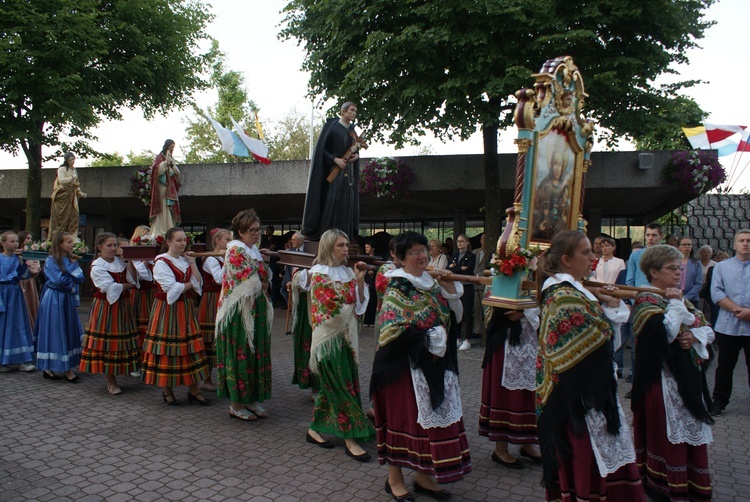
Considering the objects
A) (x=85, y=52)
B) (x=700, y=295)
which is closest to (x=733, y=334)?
(x=700, y=295)

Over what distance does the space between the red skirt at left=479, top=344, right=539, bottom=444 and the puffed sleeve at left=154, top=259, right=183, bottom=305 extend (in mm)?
3422

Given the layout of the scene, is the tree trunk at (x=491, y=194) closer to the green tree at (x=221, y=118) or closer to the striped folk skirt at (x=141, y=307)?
the striped folk skirt at (x=141, y=307)

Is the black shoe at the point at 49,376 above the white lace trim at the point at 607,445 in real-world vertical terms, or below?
below

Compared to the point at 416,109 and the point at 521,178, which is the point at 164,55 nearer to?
the point at 416,109

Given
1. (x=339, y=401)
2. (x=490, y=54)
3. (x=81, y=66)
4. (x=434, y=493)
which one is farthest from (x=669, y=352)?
(x=81, y=66)

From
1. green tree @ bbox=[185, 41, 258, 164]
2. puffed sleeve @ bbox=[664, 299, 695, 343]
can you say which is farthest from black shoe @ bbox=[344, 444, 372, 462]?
green tree @ bbox=[185, 41, 258, 164]

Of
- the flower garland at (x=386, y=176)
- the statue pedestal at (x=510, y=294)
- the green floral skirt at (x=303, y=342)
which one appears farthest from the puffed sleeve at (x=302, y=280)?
the flower garland at (x=386, y=176)

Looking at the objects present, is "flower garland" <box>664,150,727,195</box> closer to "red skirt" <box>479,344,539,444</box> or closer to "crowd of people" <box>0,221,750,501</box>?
"crowd of people" <box>0,221,750,501</box>

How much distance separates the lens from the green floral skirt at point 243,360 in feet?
18.8

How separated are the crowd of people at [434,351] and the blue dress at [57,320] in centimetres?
A: 2

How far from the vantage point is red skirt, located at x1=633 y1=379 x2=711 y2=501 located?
372cm

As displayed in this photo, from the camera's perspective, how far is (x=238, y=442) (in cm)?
528

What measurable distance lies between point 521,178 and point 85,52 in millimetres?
13276

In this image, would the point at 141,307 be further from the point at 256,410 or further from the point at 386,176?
the point at 386,176
